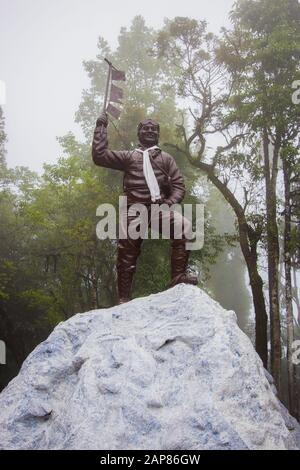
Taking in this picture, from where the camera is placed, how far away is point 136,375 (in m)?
3.40

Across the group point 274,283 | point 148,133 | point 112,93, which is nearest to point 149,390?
point 148,133

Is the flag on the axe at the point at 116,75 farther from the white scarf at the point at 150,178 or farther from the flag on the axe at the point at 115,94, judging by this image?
the white scarf at the point at 150,178

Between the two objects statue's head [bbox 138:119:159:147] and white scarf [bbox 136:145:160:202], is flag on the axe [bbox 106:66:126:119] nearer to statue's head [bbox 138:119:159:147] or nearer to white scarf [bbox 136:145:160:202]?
statue's head [bbox 138:119:159:147]

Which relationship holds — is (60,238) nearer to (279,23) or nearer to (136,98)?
(136,98)

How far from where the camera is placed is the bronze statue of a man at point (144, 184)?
195 inches

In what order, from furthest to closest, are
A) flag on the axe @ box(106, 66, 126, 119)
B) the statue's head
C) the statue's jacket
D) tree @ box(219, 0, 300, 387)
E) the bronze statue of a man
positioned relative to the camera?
tree @ box(219, 0, 300, 387) < flag on the axe @ box(106, 66, 126, 119) < the statue's head < the statue's jacket < the bronze statue of a man

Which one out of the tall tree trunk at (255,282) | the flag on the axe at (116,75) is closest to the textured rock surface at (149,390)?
the flag on the axe at (116,75)

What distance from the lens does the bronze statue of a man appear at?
4957 millimetres

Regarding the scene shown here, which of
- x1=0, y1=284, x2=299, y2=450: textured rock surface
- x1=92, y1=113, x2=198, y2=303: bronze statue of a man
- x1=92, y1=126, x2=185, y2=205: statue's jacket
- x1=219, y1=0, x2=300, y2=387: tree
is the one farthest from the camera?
x1=219, y1=0, x2=300, y2=387: tree

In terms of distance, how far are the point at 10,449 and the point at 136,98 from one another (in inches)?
705

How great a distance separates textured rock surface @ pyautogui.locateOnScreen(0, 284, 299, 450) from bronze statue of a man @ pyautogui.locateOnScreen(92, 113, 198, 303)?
895 mm

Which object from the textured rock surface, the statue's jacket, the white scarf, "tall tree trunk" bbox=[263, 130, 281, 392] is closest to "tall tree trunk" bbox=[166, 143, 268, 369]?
"tall tree trunk" bbox=[263, 130, 281, 392]

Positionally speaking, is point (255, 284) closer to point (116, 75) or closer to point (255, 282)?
point (255, 282)
